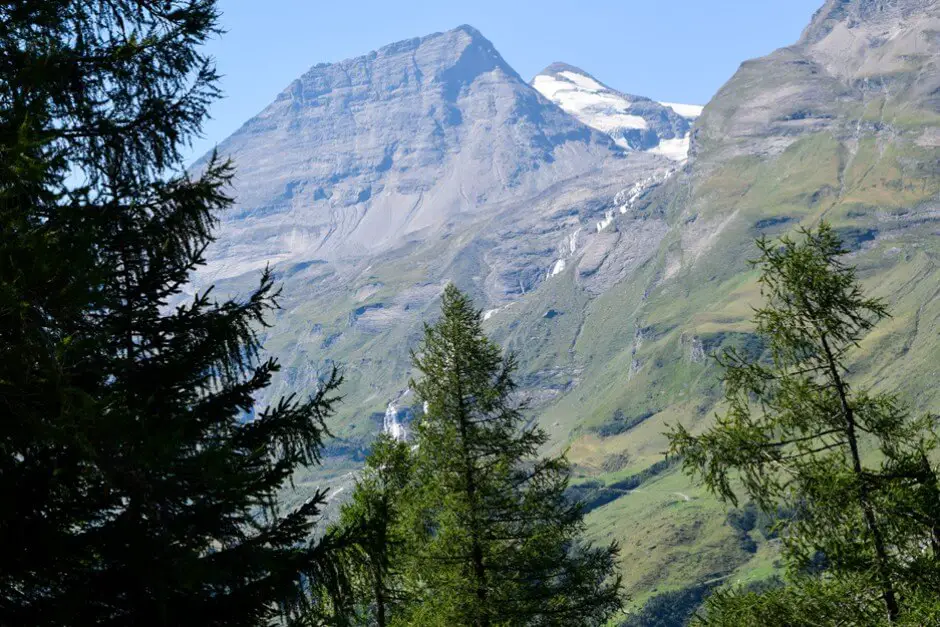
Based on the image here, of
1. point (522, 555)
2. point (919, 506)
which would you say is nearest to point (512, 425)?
point (522, 555)

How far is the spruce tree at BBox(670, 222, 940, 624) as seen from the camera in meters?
12.8

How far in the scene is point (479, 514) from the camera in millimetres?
20984

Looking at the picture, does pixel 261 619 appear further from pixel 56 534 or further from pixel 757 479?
pixel 757 479

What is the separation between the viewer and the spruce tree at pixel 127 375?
5.80 m

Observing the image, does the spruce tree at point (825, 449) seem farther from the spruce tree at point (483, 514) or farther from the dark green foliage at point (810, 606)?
the spruce tree at point (483, 514)

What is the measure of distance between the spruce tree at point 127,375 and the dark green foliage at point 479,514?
10.2m

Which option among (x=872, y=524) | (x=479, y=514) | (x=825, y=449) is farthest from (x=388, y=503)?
(x=872, y=524)

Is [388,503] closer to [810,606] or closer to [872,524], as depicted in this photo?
[810,606]

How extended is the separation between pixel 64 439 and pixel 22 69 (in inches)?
184

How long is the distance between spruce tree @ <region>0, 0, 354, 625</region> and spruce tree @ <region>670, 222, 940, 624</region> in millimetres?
6730

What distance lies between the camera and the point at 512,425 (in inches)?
896

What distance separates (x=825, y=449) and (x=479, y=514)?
31.4 feet

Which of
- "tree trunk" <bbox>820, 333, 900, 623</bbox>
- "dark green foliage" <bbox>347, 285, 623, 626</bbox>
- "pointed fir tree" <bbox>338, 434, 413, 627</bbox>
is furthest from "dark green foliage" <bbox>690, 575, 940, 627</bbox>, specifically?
"dark green foliage" <bbox>347, 285, 623, 626</bbox>

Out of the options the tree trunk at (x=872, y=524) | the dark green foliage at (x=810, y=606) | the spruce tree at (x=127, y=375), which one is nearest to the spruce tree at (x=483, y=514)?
the dark green foliage at (x=810, y=606)
